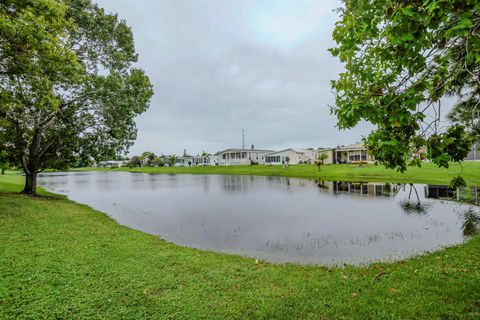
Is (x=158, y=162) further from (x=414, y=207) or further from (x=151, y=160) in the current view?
(x=414, y=207)

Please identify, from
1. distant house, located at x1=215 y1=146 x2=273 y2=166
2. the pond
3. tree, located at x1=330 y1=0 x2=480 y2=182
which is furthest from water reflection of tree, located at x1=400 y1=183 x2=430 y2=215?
distant house, located at x1=215 y1=146 x2=273 y2=166

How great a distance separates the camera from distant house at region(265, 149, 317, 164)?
70.2 meters

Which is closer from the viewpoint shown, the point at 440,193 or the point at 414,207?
the point at 414,207

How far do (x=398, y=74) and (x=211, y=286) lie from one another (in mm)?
5047

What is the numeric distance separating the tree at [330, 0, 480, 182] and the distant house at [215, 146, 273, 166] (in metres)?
70.9

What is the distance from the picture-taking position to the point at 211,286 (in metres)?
5.39

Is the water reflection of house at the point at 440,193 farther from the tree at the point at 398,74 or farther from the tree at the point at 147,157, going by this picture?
the tree at the point at 147,157

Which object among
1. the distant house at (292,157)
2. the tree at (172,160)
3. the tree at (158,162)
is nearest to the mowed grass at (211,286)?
the distant house at (292,157)

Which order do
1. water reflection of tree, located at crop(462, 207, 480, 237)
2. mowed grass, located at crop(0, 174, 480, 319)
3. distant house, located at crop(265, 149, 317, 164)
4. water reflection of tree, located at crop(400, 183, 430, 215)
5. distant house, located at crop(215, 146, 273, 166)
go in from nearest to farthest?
mowed grass, located at crop(0, 174, 480, 319) → water reflection of tree, located at crop(462, 207, 480, 237) → water reflection of tree, located at crop(400, 183, 430, 215) → distant house, located at crop(265, 149, 317, 164) → distant house, located at crop(215, 146, 273, 166)

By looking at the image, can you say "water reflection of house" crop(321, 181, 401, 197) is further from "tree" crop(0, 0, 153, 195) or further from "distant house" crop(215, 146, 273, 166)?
"distant house" crop(215, 146, 273, 166)

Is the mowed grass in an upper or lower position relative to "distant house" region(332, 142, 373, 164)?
lower

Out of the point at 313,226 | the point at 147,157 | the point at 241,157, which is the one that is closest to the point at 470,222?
the point at 313,226

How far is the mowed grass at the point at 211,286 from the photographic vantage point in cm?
433

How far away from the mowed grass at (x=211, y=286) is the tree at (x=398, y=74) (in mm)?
2676
